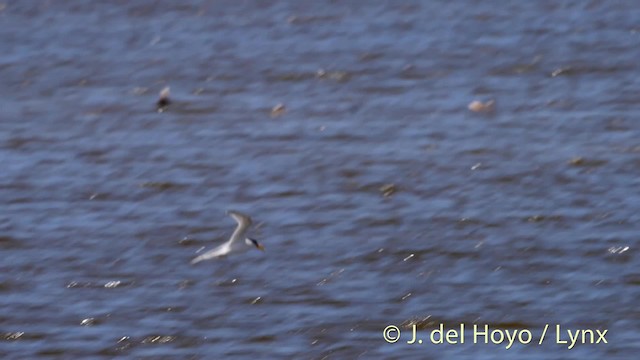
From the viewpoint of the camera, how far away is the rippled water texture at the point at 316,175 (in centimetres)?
1194

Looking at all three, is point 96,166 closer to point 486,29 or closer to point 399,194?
point 399,194

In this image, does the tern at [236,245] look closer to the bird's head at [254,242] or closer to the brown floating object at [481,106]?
the bird's head at [254,242]

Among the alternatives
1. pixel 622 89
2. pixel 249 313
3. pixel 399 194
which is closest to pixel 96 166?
pixel 399 194

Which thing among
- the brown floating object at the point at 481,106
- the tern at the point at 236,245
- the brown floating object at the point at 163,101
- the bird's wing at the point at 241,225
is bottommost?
the brown floating object at the point at 481,106

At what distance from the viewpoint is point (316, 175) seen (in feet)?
48.2

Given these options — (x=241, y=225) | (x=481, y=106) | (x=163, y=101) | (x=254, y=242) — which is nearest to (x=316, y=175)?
(x=481, y=106)

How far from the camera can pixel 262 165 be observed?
49.2 feet

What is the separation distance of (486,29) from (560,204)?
564cm

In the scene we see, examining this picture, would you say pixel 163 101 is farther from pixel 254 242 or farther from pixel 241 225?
pixel 241 225

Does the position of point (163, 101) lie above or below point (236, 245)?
below

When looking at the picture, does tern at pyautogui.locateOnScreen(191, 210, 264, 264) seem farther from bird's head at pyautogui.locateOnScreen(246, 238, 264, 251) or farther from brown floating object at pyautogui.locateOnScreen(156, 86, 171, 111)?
brown floating object at pyautogui.locateOnScreen(156, 86, 171, 111)

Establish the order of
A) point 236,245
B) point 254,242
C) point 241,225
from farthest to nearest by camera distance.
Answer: point 254,242
point 236,245
point 241,225

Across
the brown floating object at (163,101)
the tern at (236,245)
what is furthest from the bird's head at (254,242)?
the brown floating object at (163,101)

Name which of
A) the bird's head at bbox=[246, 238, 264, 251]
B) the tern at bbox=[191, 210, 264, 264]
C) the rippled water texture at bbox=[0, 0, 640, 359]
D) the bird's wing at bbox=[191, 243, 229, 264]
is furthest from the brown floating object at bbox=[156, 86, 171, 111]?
the tern at bbox=[191, 210, 264, 264]
